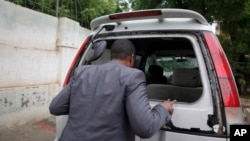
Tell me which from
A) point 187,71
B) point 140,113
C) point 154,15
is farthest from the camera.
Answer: point 187,71

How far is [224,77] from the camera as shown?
2.21 metres

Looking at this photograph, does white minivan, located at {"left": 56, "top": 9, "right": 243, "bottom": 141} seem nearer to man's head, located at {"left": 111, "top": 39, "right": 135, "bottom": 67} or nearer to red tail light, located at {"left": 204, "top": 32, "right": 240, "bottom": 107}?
red tail light, located at {"left": 204, "top": 32, "right": 240, "bottom": 107}

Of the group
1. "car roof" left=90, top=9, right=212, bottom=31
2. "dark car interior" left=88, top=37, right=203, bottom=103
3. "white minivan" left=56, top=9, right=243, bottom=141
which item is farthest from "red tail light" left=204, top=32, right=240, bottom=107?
"dark car interior" left=88, top=37, right=203, bottom=103

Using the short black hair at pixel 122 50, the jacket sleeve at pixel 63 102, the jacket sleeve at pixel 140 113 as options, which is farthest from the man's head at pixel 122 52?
the jacket sleeve at pixel 63 102

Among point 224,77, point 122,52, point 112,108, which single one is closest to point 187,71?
point 224,77

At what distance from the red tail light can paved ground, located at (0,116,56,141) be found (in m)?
3.95

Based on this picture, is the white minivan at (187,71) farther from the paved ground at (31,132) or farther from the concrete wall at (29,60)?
the concrete wall at (29,60)

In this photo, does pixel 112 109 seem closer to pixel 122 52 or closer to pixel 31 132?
→ pixel 122 52

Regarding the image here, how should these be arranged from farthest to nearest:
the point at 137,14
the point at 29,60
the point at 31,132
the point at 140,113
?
1. the point at 29,60
2. the point at 31,132
3. the point at 137,14
4. the point at 140,113

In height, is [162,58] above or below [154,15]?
below

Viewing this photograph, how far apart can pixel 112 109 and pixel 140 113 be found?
0.19 metres

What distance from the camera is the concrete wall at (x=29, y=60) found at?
5598 millimetres

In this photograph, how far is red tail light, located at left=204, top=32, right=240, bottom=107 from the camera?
2.17m

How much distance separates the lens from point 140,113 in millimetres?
1837
